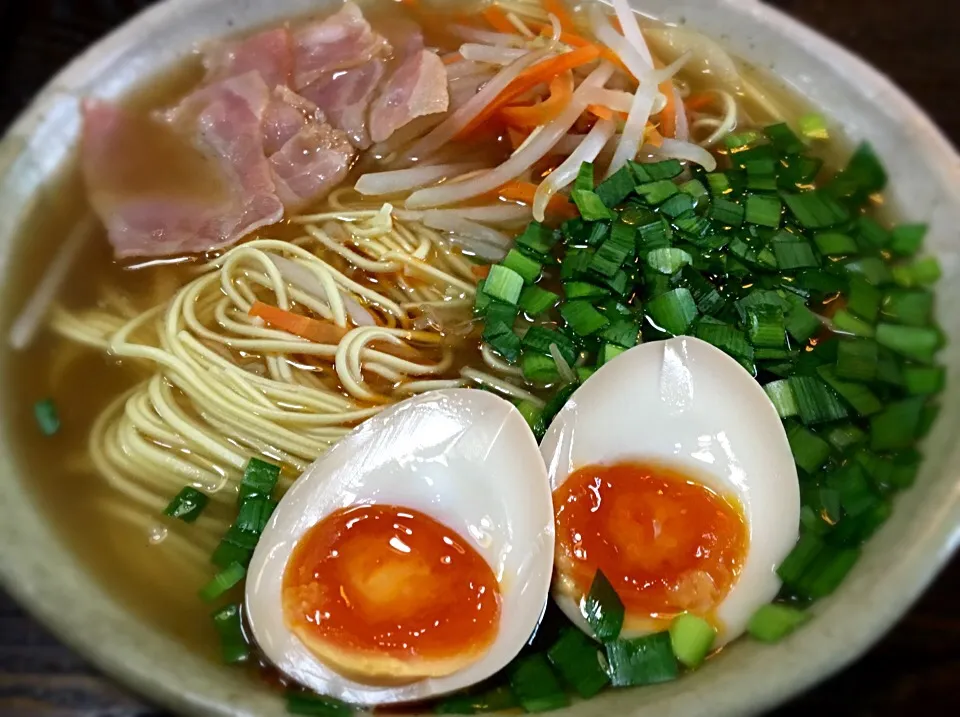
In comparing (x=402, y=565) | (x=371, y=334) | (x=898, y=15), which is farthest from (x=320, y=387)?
(x=898, y=15)

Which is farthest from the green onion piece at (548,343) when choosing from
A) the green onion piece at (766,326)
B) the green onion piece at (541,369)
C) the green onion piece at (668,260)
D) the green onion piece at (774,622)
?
the green onion piece at (774,622)

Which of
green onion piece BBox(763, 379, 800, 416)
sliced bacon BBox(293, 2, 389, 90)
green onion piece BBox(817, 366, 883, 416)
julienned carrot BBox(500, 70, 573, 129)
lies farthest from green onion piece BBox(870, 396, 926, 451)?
sliced bacon BBox(293, 2, 389, 90)

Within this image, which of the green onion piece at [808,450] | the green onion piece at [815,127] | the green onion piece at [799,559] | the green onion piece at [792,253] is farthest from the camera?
the green onion piece at [815,127]

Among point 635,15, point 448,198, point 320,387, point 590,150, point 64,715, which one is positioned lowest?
point 64,715

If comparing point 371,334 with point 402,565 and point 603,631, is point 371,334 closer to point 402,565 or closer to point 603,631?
point 402,565

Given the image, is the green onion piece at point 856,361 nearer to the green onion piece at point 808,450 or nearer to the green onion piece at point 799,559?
the green onion piece at point 808,450

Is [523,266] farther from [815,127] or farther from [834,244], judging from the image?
[815,127]

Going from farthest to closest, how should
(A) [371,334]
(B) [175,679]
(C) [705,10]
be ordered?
(C) [705,10]
(A) [371,334]
(B) [175,679]
